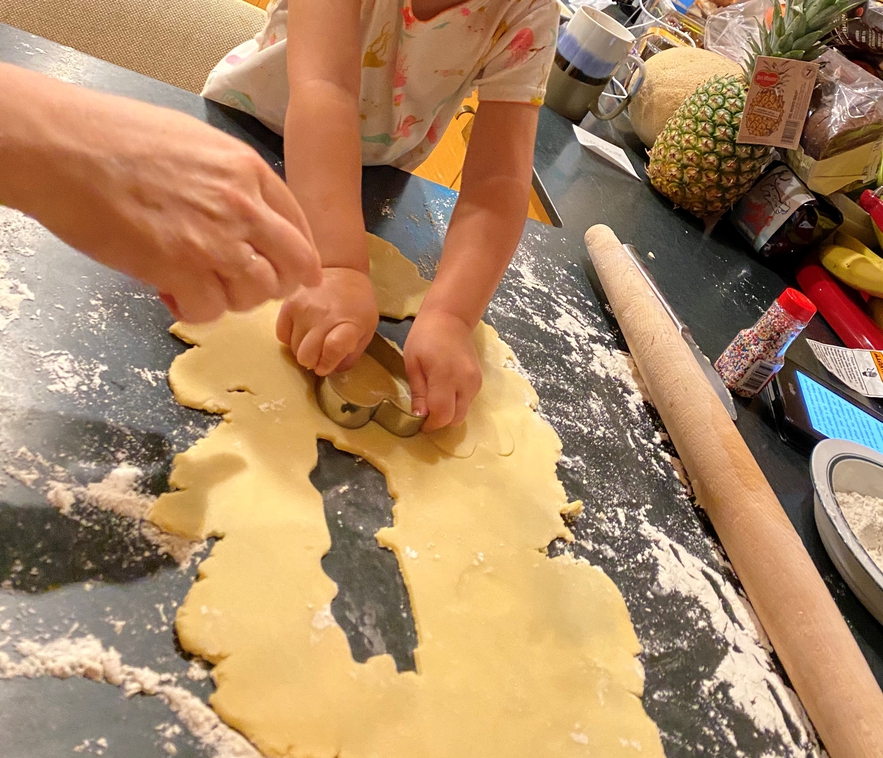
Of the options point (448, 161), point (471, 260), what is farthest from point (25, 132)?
point (448, 161)

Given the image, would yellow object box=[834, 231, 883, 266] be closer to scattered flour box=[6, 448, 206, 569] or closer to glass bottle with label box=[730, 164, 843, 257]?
glass bottle with label box=[730, 164, 843, 257]

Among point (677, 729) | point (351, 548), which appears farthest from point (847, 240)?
point (351, 548)

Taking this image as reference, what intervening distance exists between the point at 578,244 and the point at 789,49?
64 cm

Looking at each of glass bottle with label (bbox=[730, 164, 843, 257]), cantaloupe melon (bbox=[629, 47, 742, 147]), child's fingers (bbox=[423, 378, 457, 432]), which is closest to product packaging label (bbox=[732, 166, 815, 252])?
glass bottle with label (bbox=[730, 164, 843, 257])

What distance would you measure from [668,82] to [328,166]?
1137mm

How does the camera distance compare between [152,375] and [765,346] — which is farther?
[765,346]

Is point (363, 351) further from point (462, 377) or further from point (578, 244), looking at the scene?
point (578, 244)

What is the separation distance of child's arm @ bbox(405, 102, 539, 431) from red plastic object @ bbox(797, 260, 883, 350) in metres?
0.89

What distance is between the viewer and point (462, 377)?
0.72 metres

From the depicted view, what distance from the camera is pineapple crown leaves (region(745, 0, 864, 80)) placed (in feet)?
4.02

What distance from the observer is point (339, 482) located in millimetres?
629

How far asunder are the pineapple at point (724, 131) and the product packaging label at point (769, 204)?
4 centimetres

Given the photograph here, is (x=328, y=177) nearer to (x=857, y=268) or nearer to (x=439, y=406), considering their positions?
(x=439, y=406)

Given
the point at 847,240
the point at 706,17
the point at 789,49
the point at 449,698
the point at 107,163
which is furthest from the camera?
the point at 706,17
